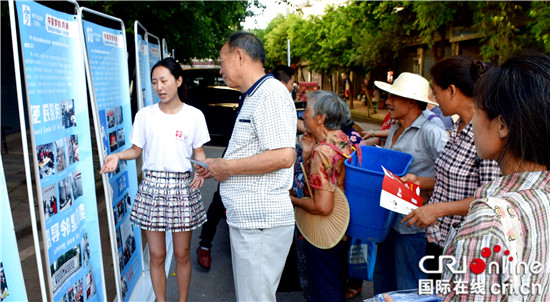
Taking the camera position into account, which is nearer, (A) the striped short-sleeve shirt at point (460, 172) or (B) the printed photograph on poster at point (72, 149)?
(A) the striped short-sleeve shirt at point (460, 172)

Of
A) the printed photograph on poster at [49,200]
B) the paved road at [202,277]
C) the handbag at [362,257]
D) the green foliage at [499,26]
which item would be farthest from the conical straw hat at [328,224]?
the green foliage at [499,26]

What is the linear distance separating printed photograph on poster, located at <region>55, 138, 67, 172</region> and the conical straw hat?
139 centimetres

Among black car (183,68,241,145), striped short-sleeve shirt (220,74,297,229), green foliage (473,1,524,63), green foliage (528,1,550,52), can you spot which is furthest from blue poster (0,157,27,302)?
green foliage (473,1,524,63)

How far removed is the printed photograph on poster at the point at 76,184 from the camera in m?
2.30

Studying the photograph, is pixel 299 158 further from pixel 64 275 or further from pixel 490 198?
pixel 490 198

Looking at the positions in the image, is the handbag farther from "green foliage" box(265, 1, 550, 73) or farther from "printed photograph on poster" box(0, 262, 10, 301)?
"printed photograph on poster" box(0, 262, 10, 301)

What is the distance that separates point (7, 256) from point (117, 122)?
1636 millimetres

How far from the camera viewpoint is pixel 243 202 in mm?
2141

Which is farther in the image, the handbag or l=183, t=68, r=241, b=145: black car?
l=183, t=68, r=241, b=145: black car

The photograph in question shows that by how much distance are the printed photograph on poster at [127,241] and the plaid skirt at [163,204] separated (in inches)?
15.5

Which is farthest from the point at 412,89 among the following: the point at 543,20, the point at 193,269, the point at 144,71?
the point at 543,20

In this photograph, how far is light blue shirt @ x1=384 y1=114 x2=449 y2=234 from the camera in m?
2.55

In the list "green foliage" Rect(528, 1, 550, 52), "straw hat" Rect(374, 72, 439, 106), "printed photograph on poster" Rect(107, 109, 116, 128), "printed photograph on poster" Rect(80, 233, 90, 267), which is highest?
"green foliage" Rect(528, 1, 550, 52)

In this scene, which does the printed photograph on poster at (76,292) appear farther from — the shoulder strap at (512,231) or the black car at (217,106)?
the black car at (217,106)
